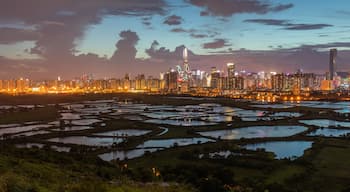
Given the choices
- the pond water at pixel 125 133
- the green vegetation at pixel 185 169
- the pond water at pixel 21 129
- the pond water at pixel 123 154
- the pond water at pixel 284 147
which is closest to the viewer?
the green vegetation at pixel 185 169

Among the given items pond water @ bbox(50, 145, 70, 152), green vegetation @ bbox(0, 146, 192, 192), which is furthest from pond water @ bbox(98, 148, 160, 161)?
green vegetation @ bbox(0, 146, 192, 192)

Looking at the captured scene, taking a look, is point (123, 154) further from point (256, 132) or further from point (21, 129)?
point (21, 129)

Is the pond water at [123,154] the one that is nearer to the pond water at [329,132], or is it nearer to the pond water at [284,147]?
the pond water at [284,147]

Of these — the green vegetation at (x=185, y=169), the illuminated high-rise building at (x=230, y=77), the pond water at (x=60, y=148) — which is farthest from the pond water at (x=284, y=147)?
the illuminated high-rise building at (x=230, y=77)

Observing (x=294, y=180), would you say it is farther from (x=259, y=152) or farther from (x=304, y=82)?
(x=304, y=82)

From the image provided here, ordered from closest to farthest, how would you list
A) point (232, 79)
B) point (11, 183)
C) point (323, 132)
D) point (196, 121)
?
1. point (11, 183)
2. point (323, 132)
3. point (196, 121)
4. point (232, 79)

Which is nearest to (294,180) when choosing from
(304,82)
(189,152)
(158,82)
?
(189,152)

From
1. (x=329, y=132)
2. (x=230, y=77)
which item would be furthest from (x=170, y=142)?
(x=230, y=77)
